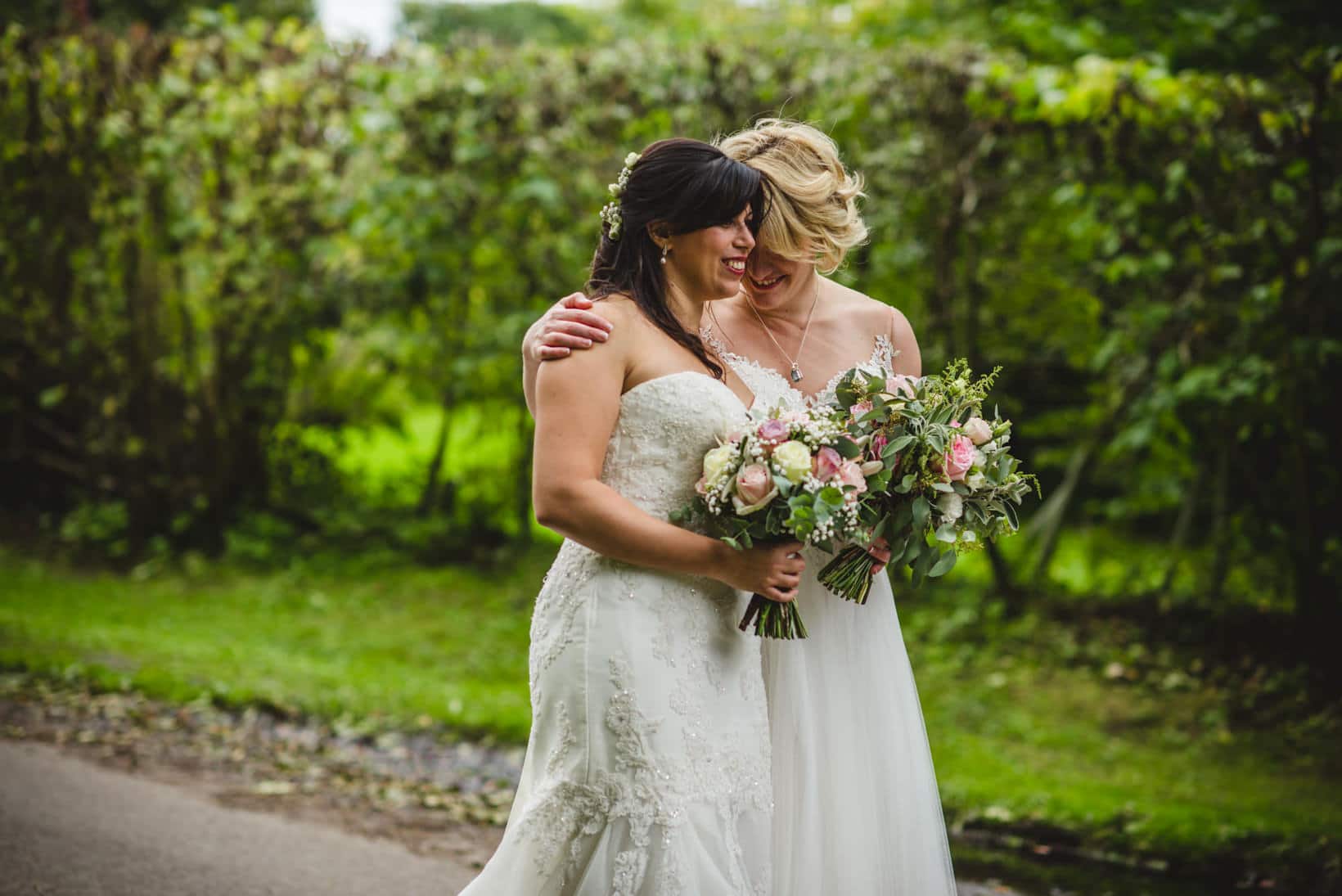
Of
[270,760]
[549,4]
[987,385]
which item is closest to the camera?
[987,385]

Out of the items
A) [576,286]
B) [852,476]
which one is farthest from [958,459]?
[576,286]

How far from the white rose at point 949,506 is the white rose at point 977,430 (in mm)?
159

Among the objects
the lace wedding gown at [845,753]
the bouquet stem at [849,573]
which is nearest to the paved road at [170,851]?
the lace wedding gown at [845,753]

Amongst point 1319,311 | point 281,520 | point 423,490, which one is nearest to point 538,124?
point 423,490

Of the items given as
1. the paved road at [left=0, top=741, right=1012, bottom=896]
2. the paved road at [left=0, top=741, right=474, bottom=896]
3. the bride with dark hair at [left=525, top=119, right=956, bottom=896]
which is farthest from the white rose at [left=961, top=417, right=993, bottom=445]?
the paved road at [left=0, top=741, right=474, bottom=896]

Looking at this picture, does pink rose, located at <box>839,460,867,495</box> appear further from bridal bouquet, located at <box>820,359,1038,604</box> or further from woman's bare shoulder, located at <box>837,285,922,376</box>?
woman's bare shoulder, located at <box>837,285,922,376</box>

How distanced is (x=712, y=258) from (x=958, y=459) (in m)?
0.78

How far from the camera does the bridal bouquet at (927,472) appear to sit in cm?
307

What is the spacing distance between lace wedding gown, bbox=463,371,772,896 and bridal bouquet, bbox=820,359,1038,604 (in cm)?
35

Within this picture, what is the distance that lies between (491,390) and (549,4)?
15.9m

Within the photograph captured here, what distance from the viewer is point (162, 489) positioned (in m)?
9.64

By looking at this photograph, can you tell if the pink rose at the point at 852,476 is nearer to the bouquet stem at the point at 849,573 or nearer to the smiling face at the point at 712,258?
the bouquet stem at the point at 849,573

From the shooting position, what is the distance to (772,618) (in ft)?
10.0

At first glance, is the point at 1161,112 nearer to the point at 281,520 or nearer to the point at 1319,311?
the point at 1319,311
